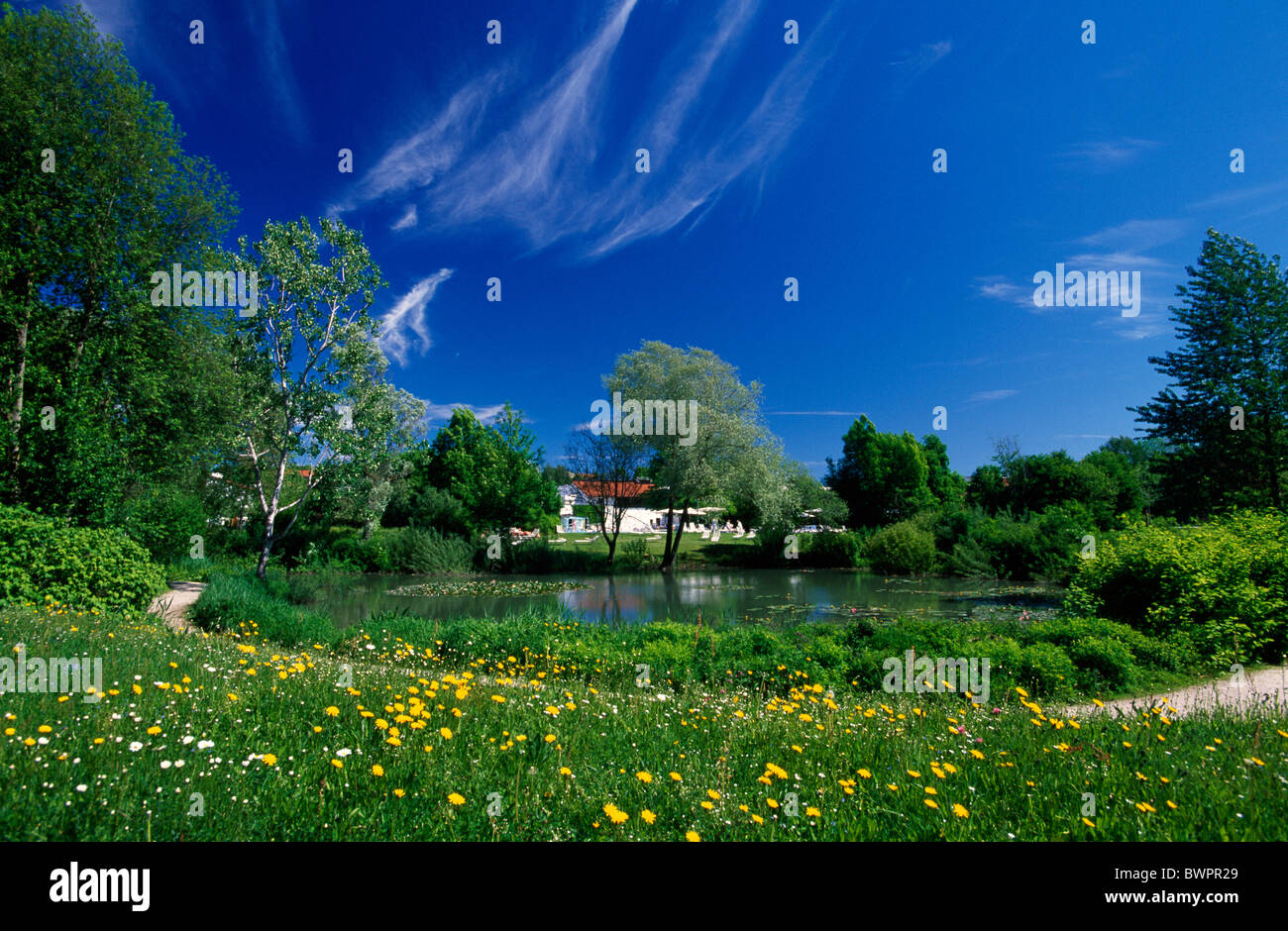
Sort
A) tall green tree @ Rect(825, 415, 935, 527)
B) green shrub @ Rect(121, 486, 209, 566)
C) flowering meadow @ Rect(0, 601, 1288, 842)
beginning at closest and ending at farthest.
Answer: flowering meadow @ Rect(0, 601, 1288, 842), green shrub @ Rect(121, 486, 209, 566), tall green tree @ Rect(825, 415, 935, 527)

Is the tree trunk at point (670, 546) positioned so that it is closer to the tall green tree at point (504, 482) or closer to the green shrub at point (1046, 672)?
the tall green tree at point (504, 482)

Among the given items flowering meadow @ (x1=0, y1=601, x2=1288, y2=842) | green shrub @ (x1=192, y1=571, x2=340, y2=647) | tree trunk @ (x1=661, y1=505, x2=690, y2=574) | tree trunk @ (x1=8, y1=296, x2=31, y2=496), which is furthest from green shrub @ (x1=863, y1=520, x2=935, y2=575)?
tree trunk @ (x1=8, y1=296, x2=31, y2=496)

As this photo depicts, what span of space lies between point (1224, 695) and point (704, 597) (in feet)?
50.1

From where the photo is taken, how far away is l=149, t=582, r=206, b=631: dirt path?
12073mm

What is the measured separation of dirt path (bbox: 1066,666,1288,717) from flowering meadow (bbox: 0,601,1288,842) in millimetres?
1264

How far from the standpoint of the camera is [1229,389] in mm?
20859

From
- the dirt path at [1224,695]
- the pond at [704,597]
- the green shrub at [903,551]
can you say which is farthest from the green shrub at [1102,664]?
the green shrub at [903,551]

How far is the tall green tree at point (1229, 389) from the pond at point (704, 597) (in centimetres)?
683

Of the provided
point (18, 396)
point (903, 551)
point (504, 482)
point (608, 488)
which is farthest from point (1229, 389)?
point (18, 396)

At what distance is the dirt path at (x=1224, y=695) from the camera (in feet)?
22.2

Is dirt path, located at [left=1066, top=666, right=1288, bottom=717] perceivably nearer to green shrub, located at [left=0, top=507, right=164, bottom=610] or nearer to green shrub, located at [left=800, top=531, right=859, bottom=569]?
green shrub, located at [left=0, top=507, right=164, bottom=610]

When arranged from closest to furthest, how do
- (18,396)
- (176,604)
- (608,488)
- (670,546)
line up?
(176,604) < (18,396) < (670,546) < (608,488)

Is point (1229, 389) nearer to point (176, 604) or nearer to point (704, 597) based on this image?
point (704, 597)
